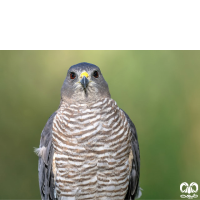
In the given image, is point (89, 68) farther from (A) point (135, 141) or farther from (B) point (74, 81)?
(A) point (135, 141)

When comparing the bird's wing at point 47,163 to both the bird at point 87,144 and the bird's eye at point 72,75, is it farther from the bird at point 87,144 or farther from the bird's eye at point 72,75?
the bird's eye at point 72,75

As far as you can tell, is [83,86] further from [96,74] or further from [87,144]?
[87,144]

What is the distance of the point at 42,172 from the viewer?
213 cm

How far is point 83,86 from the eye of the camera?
188cm

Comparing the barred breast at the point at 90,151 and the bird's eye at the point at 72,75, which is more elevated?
the bird's eye at the point at 72,75

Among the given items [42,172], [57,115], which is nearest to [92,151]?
[57,115]

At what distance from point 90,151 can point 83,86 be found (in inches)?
16.0

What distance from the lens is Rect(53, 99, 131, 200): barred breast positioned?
186 centimetres

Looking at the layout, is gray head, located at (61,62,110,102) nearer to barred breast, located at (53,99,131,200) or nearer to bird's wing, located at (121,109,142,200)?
barred breast, located at (53,99,131,200)

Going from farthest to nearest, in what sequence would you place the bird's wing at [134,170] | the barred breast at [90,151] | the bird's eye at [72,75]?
1. the bird's wing at [134,170]
2. the bird's eye at [72,75]
3. the barred breast at [90,151]

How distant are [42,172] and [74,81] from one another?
70cm

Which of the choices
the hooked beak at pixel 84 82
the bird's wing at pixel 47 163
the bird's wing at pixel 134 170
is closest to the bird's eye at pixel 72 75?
the hooked beak at pixel 84 82

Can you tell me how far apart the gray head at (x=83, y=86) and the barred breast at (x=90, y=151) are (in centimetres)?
5

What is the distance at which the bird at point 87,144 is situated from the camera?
6.12 ft
